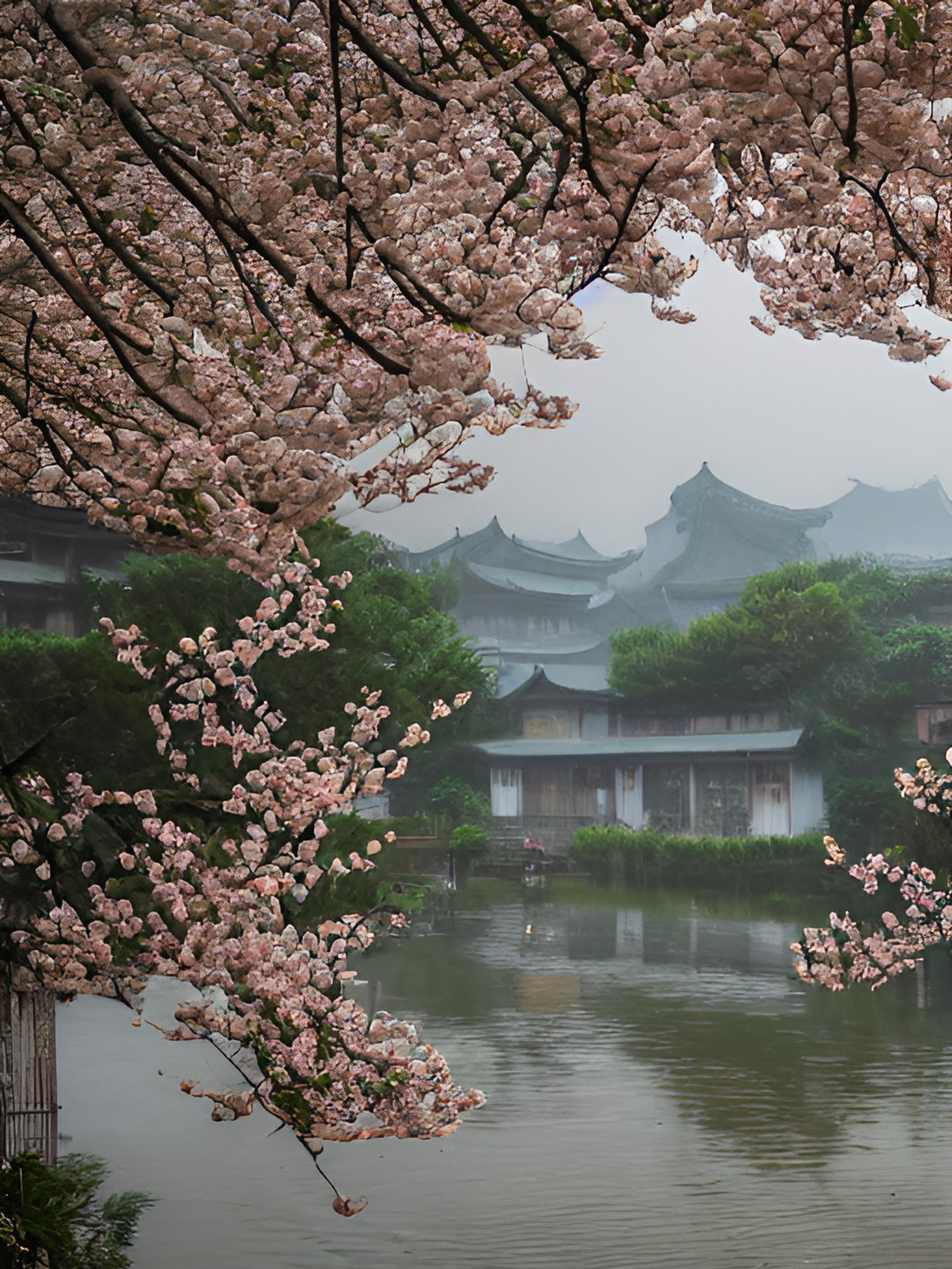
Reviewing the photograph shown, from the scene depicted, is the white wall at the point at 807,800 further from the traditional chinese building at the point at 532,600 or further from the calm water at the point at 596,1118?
the traditional chinese building at the point at 532,600

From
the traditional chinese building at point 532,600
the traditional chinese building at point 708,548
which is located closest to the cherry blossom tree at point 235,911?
the traditional chinese building at point 532,600

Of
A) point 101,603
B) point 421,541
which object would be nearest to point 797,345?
point 421,541

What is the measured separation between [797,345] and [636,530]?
1.43 metres

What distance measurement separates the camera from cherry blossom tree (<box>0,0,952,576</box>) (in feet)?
4.30

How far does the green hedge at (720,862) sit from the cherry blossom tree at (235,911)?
3.06m

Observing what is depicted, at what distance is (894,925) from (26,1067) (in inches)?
121

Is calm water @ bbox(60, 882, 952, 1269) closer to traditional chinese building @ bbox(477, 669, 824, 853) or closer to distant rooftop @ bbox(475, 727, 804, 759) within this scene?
traditional chinese building @ bbox(477, 669, 824, 853)

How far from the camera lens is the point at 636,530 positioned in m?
7.71

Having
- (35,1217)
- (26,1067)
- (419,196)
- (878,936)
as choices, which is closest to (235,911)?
(35,1217)

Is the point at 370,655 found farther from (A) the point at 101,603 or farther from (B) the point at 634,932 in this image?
(B) the point at 634,932

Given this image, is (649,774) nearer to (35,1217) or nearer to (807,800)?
(807,800)

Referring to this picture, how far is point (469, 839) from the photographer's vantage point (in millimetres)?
6383

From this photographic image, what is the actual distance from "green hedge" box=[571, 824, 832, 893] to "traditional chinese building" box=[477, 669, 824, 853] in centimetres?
10

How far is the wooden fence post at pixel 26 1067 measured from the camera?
358cm
